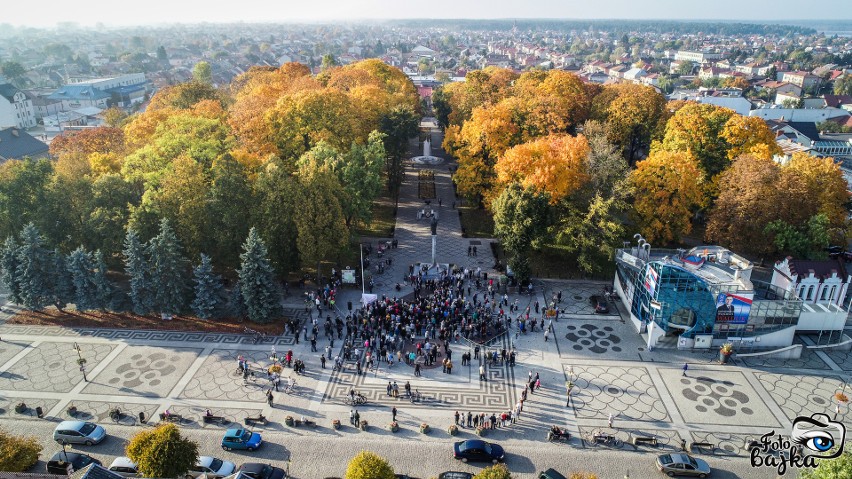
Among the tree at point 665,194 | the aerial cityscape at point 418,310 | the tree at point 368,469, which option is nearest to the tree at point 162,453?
the aerial cityscape at point 418,310

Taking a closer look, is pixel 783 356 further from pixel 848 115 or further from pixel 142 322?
pixel 848 115

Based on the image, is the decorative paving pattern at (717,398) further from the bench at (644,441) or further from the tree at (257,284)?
the tree at (257,284)

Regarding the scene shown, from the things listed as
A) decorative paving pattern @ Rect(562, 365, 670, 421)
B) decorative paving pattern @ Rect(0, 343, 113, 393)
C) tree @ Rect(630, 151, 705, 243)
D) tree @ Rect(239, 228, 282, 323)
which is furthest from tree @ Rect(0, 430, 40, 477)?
tree @ Rect(630, 151, 705, 243)

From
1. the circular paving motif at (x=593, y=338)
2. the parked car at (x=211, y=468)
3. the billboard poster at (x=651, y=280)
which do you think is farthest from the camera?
the circular paving motif at (x=593, y=338)

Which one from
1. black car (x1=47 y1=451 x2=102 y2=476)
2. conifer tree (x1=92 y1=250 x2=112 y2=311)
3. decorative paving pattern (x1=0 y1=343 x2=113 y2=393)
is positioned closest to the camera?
black car (x1=47 y1=451 x2=102 y2=476)

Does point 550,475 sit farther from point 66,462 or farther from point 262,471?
point 66,462

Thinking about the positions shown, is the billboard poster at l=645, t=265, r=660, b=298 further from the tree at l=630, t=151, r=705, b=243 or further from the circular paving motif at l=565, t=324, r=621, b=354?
the tree at l=630, t=151, r=705, b=243
